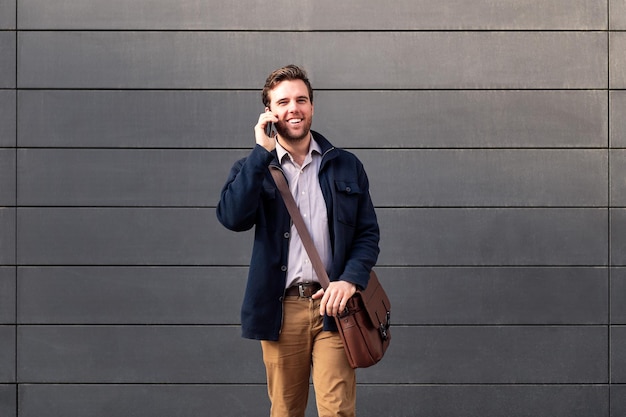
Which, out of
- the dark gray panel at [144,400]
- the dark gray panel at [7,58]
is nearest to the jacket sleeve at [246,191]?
the dark gray panel at [144,400]

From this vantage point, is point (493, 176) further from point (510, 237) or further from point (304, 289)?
point (304, 289)

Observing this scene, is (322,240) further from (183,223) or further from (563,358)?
(563,358)

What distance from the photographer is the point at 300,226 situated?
374cm

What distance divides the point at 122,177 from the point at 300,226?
2459mm

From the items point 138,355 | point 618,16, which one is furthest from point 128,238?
point 618,16

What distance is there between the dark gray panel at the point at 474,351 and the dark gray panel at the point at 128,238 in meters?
1.24

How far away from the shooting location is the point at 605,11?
580cm

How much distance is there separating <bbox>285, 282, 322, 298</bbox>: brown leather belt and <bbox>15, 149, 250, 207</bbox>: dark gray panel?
2.16 meters

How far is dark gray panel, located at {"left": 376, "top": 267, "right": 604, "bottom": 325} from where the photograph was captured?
5.83m

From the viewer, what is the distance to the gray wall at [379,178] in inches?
229

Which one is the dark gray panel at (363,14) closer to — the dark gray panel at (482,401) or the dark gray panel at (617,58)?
the dark gray panel at (617,58)

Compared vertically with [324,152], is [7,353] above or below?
below

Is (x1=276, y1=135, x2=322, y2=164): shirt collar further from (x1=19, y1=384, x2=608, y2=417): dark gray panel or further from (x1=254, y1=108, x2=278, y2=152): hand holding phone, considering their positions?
(x1=19, y1=384, x2=608, y2=417): dark gray panel

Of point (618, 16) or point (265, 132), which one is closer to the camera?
point (265, 132)
